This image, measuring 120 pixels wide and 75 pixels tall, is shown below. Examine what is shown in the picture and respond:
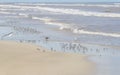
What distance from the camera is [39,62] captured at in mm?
13562

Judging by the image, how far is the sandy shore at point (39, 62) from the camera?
1210cm

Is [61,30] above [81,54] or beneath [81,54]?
beneath

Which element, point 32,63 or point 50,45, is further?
point 50,45

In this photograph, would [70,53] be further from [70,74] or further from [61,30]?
[61,30]

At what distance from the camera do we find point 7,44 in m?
17.7

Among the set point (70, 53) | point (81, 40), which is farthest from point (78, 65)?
point (81, 40)

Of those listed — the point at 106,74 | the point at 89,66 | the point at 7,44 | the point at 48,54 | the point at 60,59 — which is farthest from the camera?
the point at 7,44

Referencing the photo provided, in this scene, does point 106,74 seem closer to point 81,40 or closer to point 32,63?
point 32,63

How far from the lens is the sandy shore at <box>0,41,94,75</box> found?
12.1 m

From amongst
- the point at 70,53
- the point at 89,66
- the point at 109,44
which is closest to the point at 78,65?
the point at 89,66

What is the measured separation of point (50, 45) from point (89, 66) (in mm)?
4847

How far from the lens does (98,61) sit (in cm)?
1399

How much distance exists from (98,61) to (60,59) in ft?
3.85

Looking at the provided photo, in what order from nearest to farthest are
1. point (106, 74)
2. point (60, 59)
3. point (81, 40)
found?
1. point (106, 74)
2. point (60, 59)
3. point (81, 40)
